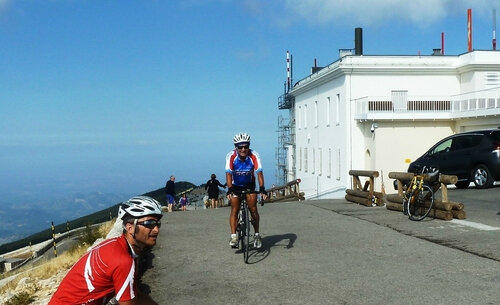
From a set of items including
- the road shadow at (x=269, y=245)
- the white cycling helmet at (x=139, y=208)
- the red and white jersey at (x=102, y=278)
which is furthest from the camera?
the road shadow at (x=269, y=245)

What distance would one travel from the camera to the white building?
3619 cm

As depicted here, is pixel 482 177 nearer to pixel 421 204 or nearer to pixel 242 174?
pixel 421 204

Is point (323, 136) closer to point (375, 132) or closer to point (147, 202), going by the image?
point (375, 132)

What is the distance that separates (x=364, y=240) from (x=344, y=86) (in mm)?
28045

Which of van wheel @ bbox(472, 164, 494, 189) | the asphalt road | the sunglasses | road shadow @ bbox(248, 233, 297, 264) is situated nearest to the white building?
van wheel @ bbox(472, 164, 494, 189)

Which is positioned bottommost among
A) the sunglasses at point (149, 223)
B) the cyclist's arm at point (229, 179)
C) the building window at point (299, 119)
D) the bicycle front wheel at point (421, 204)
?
the bicycle front wheel at point (421, 204)

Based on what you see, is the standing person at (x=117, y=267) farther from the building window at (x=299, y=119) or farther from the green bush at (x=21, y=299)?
the building window at (x=299, y=119)

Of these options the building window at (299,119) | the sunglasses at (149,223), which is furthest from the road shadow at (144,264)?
A: the building window at (299,119)

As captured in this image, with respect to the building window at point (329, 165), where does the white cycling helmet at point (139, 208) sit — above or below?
above

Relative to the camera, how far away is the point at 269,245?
37.8ft

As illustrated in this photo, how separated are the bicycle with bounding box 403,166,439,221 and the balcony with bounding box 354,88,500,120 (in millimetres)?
22042

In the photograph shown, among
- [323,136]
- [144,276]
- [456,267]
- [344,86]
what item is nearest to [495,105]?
[344,86]

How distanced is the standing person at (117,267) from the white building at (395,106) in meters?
30.4

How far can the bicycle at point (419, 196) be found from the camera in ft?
46.2
